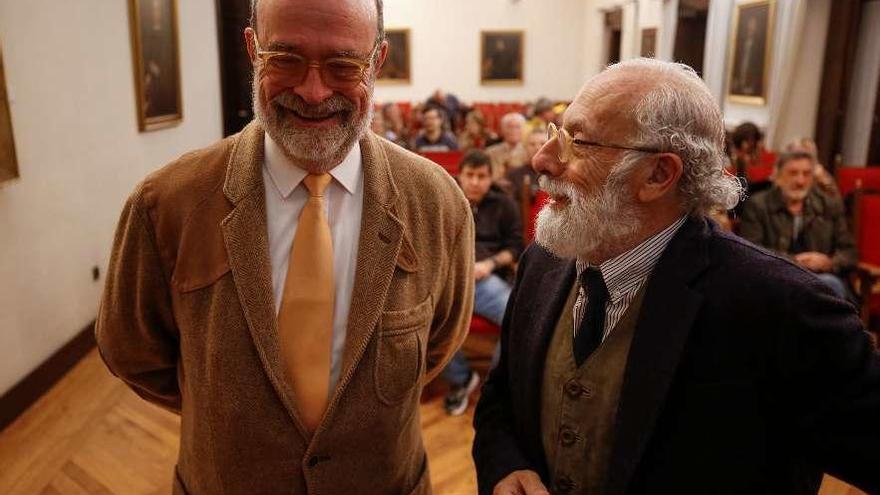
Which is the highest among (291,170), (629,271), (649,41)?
A: (649,41)

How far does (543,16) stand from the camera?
1465cm

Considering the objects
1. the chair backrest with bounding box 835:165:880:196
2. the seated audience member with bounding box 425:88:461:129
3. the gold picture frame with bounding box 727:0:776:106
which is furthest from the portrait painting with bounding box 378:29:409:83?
the chair backrest with bounding box 835:165:880:196

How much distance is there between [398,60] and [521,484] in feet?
45.5

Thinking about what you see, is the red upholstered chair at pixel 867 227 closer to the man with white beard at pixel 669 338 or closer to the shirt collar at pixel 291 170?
the man with white beard at pixel 669 338

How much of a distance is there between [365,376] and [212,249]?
41 cm

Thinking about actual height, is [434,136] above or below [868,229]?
above

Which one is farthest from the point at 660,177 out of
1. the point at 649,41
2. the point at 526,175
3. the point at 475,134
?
the point at 649,41

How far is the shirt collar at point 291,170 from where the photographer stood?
1.44 meters

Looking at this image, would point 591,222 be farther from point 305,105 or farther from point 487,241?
point 487,241

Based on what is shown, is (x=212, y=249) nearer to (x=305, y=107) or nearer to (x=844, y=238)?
(x=305, y=107)

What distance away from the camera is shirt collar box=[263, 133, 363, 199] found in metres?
1.44

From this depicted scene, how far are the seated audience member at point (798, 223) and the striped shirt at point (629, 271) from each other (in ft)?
10.8

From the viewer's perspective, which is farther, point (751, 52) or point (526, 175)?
point (751, 52)

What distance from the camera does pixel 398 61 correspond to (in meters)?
14.5
